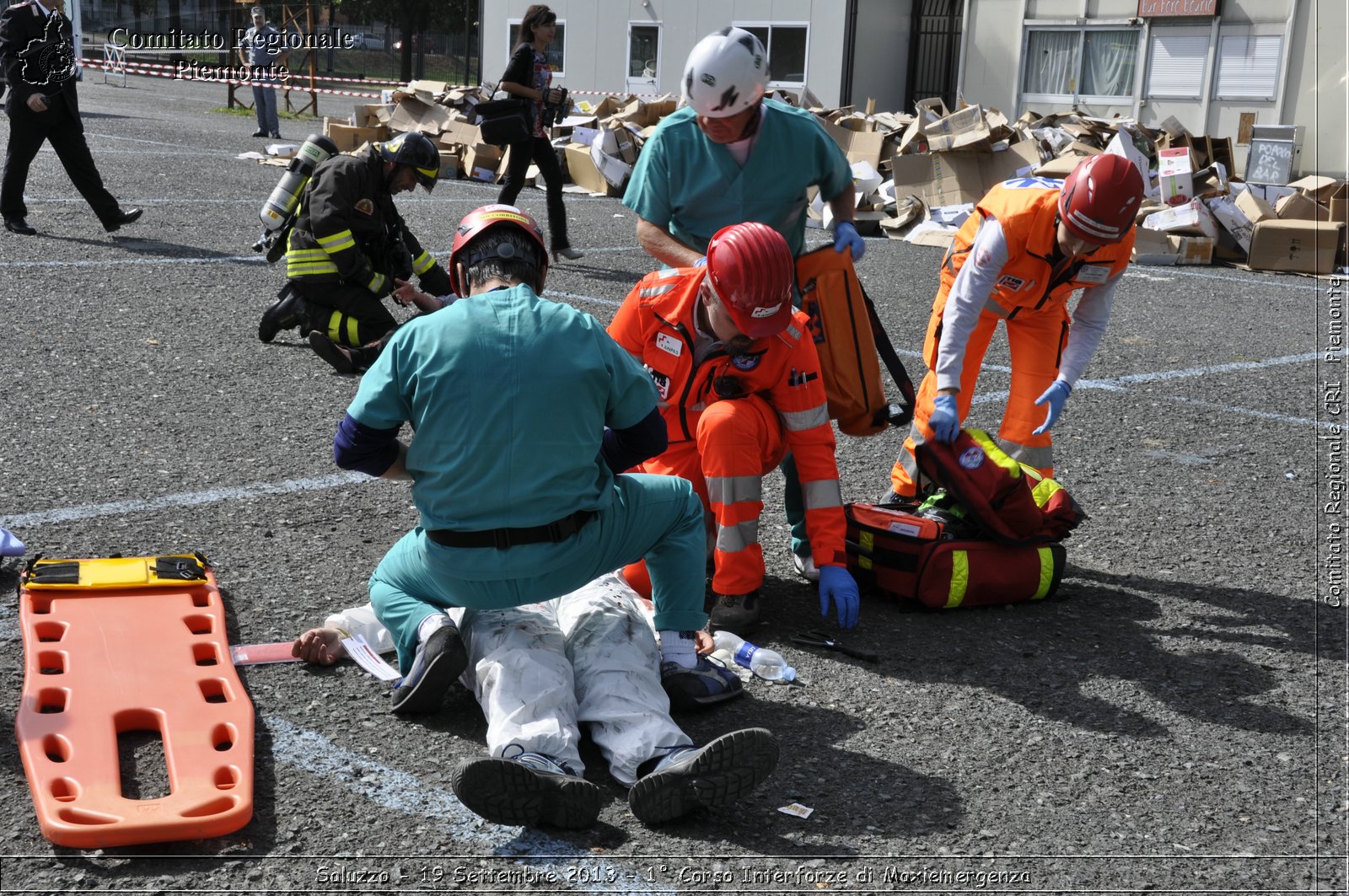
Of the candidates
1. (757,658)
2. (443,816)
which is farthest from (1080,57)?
(443,816)

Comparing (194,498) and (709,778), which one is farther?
(194,498)

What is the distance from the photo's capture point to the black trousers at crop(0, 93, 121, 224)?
9.75m

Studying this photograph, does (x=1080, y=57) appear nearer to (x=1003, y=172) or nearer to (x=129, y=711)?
(x=1003, y=172)

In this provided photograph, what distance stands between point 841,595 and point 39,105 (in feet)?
27.5

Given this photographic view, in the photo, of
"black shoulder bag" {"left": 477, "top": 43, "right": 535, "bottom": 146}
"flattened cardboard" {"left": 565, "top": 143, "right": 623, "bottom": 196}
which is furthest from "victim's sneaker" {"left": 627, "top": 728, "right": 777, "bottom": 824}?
"flattened cardboard" {"left": 565, "top": 143, "right": 623, "bottom": 196}

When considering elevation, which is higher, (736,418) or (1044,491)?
(736,418)

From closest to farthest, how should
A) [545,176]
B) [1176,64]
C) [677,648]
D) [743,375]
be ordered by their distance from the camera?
1. [677,648]
2. [743,375]
3. [545,176]
4. [1176,64]

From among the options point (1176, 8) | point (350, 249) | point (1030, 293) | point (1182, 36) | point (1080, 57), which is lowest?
point (350, 249)

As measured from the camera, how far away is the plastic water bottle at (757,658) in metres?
3.53

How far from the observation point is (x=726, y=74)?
423cm

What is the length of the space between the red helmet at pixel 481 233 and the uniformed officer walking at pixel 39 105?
796cm

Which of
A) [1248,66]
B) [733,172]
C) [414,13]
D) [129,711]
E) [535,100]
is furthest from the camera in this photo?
[414,13]

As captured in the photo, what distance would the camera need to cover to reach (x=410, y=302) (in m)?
6.73

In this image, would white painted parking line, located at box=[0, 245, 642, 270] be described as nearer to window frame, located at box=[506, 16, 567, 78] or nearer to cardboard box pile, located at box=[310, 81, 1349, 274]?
cardboard box pile, located at box=[310, 81, 1349, 274]
